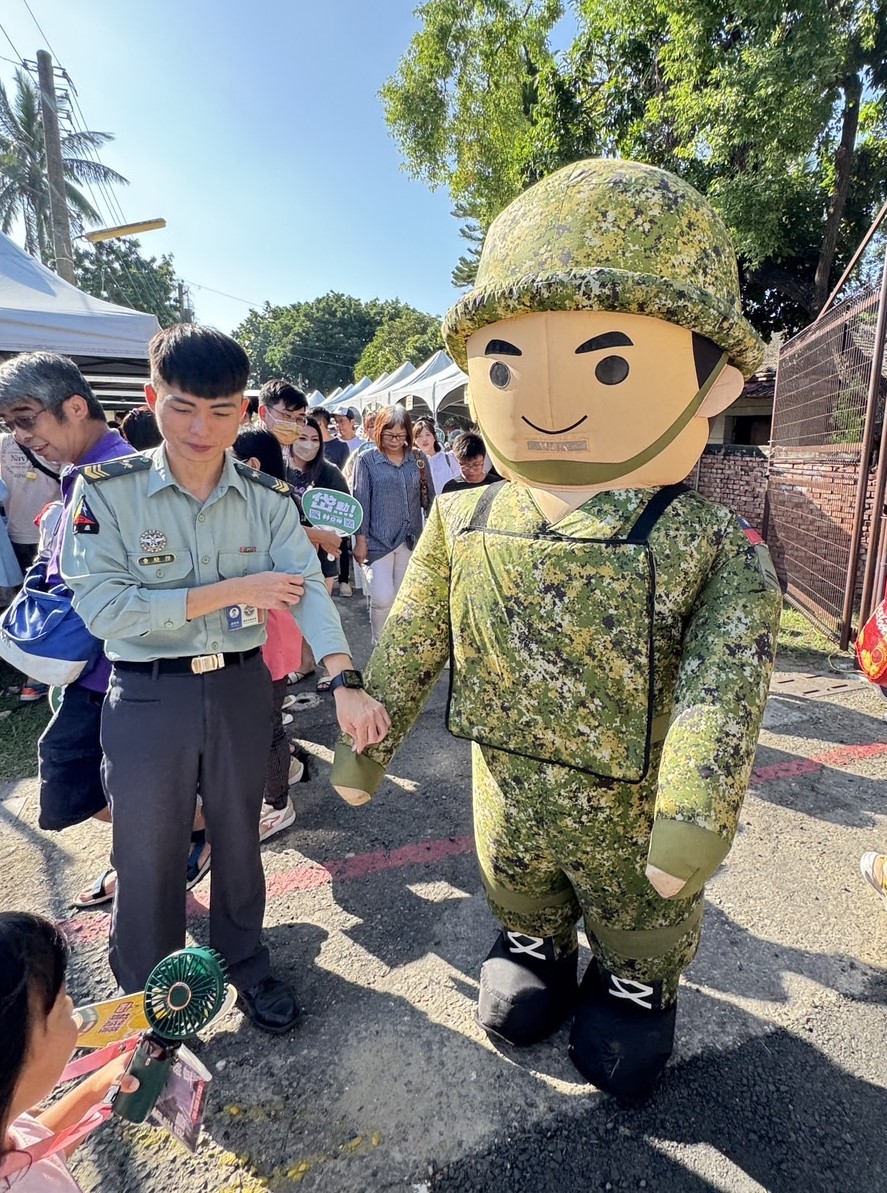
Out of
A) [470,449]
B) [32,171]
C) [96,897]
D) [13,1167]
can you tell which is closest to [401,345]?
[32,171]

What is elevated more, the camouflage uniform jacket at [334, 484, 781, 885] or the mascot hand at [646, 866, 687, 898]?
the camouflage uniform jacket at [334, 484, 781, 885]

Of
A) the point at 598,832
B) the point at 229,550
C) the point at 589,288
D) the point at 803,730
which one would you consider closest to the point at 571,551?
the point at 589,288

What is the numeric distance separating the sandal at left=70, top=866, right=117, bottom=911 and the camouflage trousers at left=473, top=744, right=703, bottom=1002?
1428 millimetres

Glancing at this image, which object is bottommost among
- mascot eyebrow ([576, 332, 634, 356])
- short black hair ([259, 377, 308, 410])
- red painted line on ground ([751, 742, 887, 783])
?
red painted line on ground ([751, 742, 887, 783])

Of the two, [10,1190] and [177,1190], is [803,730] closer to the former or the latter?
[177,1190]

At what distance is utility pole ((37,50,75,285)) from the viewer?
9.27 m

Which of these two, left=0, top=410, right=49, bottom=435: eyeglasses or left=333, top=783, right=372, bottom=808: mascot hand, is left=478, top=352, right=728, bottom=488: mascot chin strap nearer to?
left=333, top=783, right=372, bottom=808: mascot hand

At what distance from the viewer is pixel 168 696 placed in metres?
1.54

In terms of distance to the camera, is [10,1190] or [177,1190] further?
[177,1190]

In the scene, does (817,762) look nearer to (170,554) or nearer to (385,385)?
(170,554)

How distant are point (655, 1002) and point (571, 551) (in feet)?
3.53

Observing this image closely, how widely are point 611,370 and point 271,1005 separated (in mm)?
1787

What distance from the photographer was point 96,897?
2.24 metres

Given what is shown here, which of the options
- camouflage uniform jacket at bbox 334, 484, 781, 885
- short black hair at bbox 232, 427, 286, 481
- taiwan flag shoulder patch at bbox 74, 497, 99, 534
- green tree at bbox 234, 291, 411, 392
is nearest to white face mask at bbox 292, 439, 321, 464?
short black hair at bbox 232, 427, 286, 481
